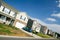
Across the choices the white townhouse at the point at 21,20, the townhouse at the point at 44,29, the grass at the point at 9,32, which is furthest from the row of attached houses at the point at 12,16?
the townhouse at the point at 44,29

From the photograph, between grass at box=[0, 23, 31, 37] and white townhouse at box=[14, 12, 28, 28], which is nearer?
grass at box=[0, 23, 31, 37]

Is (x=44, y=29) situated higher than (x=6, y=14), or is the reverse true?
(x=6, y=14)

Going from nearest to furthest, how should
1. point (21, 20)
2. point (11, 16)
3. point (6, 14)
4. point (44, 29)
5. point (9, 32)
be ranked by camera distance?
point (9, 32)
point (6, 14)
point (11, 16)
point (21, 20)
point (44, 29)

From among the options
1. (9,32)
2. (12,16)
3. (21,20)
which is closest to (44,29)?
(21,20)

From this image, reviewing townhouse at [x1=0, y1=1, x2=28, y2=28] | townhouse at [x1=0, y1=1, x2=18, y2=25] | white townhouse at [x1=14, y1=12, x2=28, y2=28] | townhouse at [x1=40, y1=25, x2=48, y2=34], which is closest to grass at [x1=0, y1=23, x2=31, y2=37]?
townhouse at [x1=0, y1=1, x2=18, y2=25]

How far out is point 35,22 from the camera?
74062 millimetres

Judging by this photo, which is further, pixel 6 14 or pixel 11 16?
pixel 11 16

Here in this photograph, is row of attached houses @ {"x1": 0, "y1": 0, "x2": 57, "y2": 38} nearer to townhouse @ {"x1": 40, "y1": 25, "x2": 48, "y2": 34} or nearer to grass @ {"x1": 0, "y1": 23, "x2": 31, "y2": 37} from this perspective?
grass @ {"x1": 0, "y1": 23, "x2": 31, "y2": 37}

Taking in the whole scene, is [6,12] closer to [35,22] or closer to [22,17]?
[22,17]

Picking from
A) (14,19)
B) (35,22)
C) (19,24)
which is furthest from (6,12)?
(35,22)

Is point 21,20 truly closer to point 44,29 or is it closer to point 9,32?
point 9,32

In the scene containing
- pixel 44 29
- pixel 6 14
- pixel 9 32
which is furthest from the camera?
pixel 44 29

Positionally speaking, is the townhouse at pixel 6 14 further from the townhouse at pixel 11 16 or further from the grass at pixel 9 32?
the grass at pixel 9 32

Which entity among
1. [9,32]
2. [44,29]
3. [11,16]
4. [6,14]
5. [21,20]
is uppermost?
[6,14]
